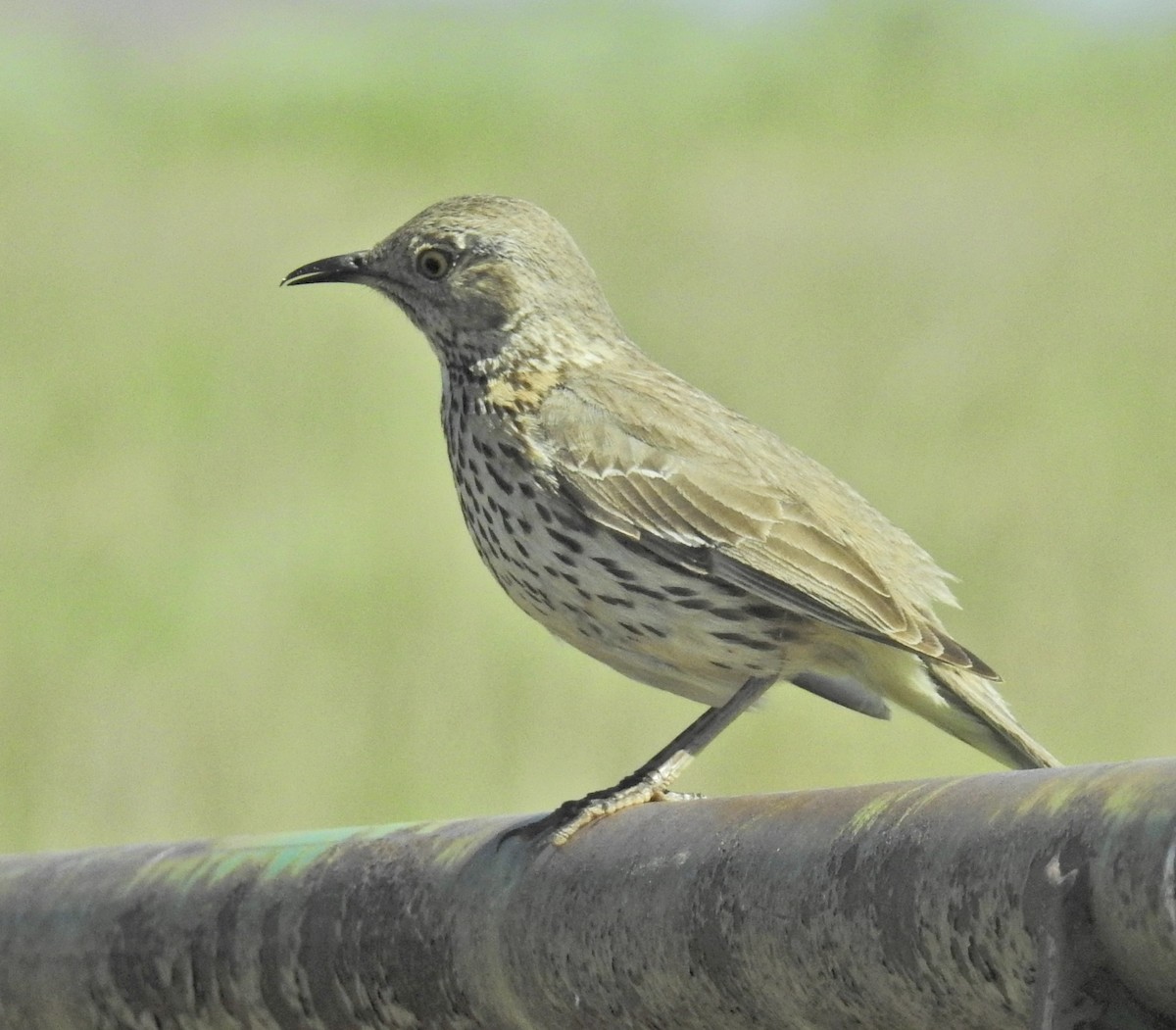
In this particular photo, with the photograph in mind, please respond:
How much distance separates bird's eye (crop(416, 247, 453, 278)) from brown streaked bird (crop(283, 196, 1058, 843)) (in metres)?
0.12

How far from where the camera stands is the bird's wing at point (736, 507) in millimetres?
5117

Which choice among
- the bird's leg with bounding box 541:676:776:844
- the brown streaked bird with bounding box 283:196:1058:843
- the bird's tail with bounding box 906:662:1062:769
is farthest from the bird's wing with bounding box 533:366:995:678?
the bird's leg with bounding box 541:676:776:844

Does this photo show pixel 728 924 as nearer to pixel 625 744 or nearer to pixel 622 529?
pixel 622 529

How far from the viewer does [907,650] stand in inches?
200

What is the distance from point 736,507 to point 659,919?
2.71 meters

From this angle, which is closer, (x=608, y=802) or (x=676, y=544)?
(x=608, y=802)

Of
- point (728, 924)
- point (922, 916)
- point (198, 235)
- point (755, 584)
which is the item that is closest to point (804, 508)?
point (755, 584)

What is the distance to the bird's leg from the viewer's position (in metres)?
4.34

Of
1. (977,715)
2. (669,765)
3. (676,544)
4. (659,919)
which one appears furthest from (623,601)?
(659,919)

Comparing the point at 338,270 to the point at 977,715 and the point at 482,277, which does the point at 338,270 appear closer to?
the point at 482,277

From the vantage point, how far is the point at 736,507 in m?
5.37

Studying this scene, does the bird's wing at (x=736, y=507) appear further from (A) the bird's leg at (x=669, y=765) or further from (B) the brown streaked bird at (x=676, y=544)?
(A) the bird's leg at (x=669, y=765)

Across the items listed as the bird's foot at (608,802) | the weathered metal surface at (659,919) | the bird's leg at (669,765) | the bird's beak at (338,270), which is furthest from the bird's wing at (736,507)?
the weathered metal surface at (659,919)

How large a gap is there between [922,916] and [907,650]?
2.92 meters
